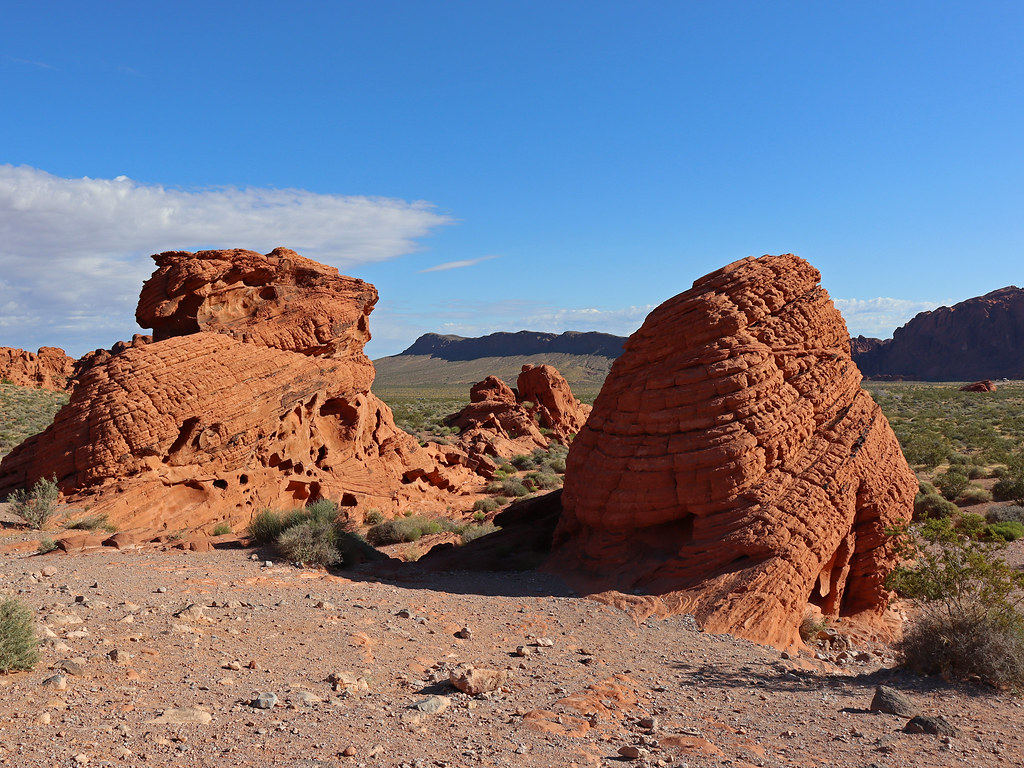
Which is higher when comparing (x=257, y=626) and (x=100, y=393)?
(x=100, y=393)

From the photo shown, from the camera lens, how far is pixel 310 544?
11.8 m

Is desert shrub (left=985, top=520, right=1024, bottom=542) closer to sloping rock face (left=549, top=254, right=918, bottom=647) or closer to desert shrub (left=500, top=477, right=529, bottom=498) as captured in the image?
sloping rock face (left=549, top=254, right=918, bottom=647)

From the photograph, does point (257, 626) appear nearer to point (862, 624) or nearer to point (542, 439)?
point (862, 624)

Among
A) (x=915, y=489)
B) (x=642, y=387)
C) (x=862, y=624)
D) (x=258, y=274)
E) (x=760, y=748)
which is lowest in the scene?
(x=862, y=624)

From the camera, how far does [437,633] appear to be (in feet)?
26.2

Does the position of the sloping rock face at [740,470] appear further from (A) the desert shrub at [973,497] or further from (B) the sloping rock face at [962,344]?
(B) the sloping rock face at [962,344]

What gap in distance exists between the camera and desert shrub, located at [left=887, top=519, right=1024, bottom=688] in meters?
6.70

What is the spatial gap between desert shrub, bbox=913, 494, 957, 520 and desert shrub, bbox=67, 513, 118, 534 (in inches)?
728

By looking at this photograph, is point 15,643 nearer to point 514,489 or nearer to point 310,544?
point 310,544

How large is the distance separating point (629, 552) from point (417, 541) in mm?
6715

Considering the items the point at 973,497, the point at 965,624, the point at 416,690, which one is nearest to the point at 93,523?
the point at 416,690

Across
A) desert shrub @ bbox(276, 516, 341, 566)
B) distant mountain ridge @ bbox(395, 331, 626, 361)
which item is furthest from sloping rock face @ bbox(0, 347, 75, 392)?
distant mountain ridge @ bbox(395, 331, 626, 361)

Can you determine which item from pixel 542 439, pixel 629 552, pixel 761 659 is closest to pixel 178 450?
pixel 629 552

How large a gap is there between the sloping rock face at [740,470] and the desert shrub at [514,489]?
10006mm
